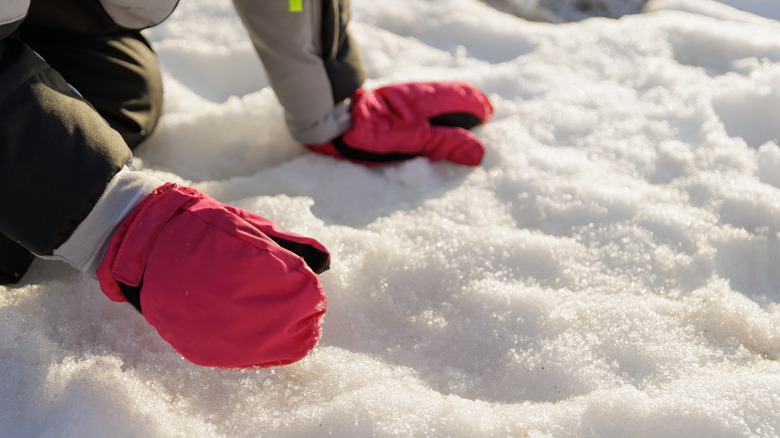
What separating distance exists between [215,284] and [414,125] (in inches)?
25.5

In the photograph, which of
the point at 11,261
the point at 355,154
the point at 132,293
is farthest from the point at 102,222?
the point at 355,154

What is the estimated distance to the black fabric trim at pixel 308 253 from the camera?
0.82 metres

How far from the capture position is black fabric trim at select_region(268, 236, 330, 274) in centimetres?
82

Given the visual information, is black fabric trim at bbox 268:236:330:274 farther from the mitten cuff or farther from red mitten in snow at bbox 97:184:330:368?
the mitten cuff

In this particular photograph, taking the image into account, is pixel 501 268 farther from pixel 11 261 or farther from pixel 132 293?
pixel 11 261

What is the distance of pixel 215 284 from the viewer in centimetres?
74

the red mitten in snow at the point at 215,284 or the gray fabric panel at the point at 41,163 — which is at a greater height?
the gray fabric panel at the point at 41,163

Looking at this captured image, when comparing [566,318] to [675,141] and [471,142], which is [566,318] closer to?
[471,142]

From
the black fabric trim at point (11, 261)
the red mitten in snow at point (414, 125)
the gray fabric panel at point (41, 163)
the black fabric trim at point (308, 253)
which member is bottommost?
the black fabric trim at point (11, 261)

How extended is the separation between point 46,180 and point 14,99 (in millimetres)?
107

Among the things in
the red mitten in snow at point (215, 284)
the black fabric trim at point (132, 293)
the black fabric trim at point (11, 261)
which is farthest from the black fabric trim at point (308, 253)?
the black fabric trim at point (11, 261)

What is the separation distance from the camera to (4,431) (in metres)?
0.72

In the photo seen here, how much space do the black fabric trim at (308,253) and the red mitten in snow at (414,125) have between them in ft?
1.51

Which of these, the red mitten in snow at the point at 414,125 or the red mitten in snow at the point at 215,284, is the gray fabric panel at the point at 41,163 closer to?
the red mitten in snow at the point at 215,284
